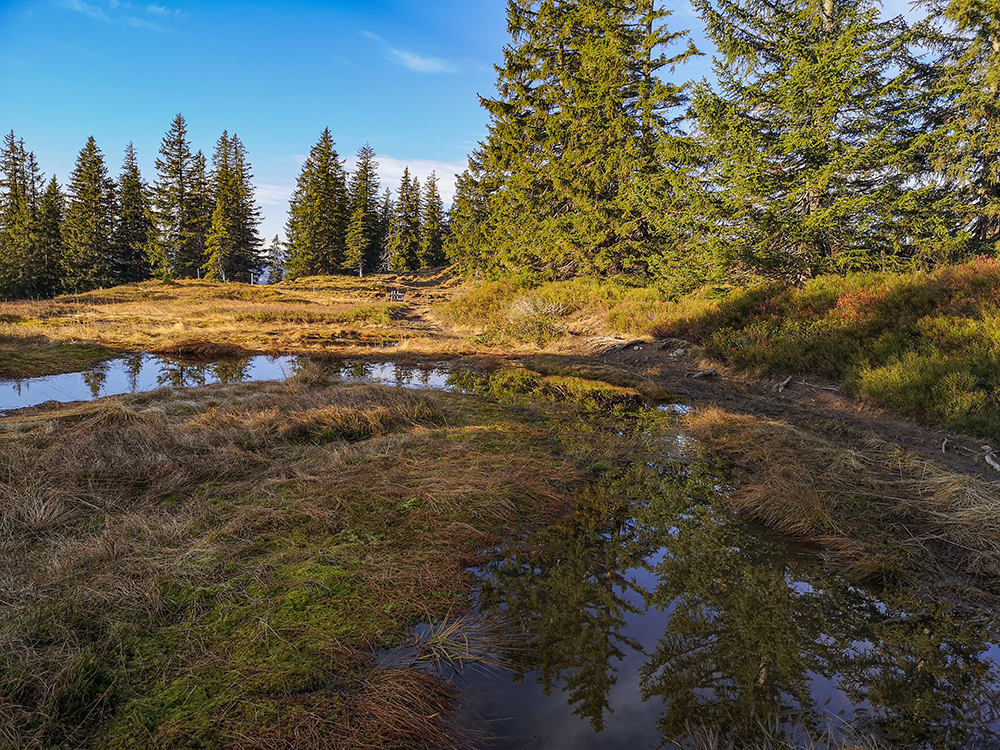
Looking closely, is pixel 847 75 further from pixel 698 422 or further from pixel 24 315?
pixel 24 315

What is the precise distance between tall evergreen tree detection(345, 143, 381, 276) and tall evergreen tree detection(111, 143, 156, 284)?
74.2 ft

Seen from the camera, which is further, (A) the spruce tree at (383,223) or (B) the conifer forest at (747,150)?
(A) the spruce tree at (383,223)

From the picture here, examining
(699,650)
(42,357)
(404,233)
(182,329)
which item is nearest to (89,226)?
(404,233)

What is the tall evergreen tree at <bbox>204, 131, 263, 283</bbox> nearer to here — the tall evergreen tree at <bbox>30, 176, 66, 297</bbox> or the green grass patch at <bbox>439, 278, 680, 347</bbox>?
the tall evergreen tree at <bbox>30, 176, 66, 297</bbox>

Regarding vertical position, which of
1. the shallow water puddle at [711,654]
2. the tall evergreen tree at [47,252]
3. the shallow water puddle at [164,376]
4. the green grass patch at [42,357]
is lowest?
the shallow water puddle at [711,654]

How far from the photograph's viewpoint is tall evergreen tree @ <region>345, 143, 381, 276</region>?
59844mm

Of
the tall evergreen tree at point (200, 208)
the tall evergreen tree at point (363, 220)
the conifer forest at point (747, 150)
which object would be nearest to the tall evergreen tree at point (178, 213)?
the tall evergreen tree at point (200, 208)

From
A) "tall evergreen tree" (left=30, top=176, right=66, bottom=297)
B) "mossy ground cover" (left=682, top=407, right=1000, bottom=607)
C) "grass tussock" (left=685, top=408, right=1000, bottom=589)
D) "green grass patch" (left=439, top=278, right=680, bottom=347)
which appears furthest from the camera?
"tall evergreen tree" (left=30, top=176, right=66, bottom=297)

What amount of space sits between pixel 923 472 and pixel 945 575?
7.46ft

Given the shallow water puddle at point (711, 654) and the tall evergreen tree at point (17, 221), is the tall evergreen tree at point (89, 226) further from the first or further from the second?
the shallow water puddle at point (711, 654)

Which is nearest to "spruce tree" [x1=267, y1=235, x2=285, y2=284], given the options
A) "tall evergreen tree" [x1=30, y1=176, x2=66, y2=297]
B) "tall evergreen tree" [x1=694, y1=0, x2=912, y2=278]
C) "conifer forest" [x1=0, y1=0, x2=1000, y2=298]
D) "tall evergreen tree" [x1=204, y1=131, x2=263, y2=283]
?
"tall evergreen tree" [x1=204, y1=131, x2=263, y2=283]

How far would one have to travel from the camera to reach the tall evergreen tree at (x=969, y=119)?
14.3 meters

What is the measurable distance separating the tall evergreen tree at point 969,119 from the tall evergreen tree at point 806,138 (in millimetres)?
1074

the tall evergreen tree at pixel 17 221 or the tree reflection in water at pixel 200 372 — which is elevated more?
the tall evergreen tree at pixel 17 221
